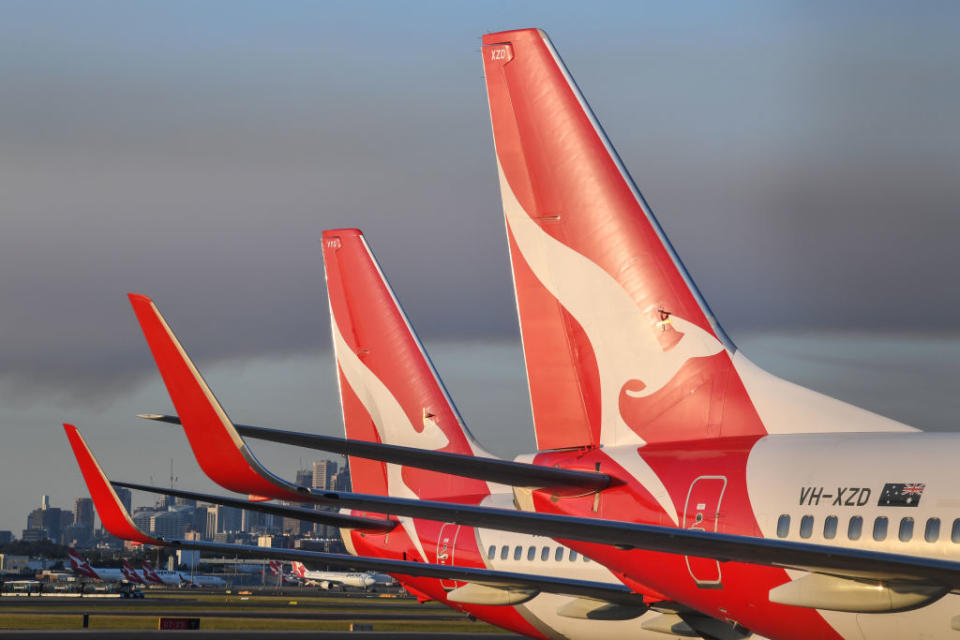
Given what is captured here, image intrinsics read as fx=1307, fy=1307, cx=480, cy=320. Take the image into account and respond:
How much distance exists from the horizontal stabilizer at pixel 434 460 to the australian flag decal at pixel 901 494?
3.62 m

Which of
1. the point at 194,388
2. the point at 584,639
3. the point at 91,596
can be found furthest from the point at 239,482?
the point at 91,596

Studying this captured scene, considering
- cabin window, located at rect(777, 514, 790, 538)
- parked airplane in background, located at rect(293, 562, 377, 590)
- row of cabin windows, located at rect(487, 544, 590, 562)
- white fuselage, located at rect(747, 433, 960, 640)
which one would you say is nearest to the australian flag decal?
white fuselage, located at rect(747, 433, 960, 640)

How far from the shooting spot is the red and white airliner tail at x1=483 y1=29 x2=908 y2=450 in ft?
54.6

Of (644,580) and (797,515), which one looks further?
(644,580)

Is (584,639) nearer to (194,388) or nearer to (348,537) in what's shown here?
(348,537)

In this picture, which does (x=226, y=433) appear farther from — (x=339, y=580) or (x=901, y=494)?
(x=339, y=580)

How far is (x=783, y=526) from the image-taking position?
14.8 meters

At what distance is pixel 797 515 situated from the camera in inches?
580

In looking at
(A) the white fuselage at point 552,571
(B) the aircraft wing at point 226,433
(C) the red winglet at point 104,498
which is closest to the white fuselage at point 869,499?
(B) the aircraft wing at point 226,433

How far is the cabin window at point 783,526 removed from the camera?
48.3ft

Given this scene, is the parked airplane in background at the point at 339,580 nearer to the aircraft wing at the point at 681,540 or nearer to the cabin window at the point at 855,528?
the cabin window at the point at 855,528

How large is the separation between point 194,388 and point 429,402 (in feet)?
59.5

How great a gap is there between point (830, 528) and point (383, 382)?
56.5ft

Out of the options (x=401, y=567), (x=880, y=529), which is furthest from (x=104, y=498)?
(x=880, y=529)
